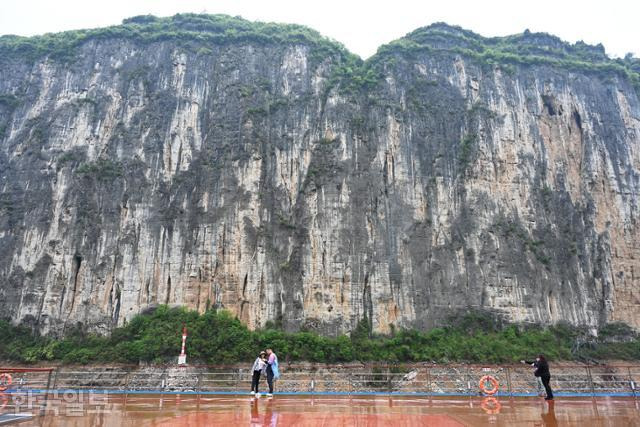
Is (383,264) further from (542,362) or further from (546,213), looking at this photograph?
(542,362)

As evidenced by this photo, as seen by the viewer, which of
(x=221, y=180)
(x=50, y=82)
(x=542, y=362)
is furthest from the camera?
(x=50, y=82)

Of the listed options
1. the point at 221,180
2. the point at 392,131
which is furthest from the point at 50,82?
the point at 392,131

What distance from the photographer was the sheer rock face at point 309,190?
29203 mm

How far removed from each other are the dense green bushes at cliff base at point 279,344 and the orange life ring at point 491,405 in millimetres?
13270

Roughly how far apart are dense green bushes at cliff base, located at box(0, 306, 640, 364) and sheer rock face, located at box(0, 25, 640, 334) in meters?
1.03

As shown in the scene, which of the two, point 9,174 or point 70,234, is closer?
point 70,234

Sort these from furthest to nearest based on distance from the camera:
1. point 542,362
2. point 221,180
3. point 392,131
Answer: point 392,131
point 221,180
point 542,362

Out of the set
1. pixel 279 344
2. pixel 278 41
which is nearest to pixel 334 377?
pixel 279 344

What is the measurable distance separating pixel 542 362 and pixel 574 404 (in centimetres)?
158

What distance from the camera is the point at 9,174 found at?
3272 cm

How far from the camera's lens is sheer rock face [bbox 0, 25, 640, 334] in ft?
95.8

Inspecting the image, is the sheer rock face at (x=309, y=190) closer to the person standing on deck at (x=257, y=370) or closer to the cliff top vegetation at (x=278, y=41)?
the cliff top vegetation at (x=278, y=41)

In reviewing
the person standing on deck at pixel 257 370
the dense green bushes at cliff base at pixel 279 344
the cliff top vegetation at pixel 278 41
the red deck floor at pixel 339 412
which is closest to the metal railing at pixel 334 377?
the dense green bushes at cliff base at pixel 279 344

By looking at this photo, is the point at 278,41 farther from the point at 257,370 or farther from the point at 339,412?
the point at 339,412
